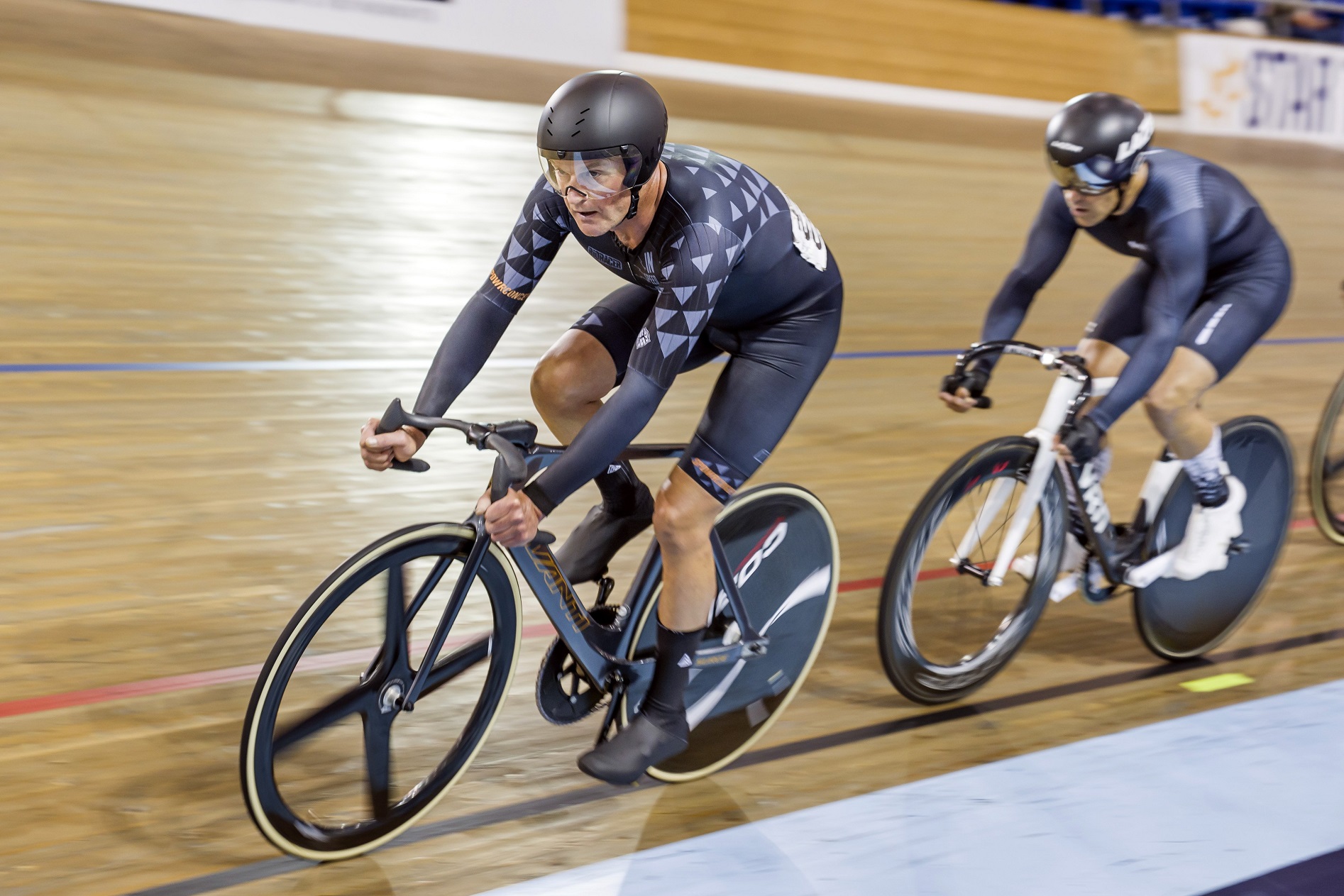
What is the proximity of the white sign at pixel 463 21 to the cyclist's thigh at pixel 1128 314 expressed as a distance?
739 cm

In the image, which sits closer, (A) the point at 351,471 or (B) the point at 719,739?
(B) the point at 719,739

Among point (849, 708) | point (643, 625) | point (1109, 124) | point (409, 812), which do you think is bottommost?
point (849, 708)

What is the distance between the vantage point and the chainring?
7.94 feet

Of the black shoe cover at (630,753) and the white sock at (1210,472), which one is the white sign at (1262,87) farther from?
the black shoe cover at (630,753)

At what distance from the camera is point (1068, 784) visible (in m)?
2.68

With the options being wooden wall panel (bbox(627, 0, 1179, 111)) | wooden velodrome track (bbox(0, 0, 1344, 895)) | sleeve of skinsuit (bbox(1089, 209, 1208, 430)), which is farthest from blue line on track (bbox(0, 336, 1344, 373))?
wooden wall panel (bbox(627, 0, 1179, 111))

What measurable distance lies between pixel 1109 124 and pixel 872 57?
9.42 m

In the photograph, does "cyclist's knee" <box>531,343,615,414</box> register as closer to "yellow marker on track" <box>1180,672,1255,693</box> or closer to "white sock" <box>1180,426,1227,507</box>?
"white sock" <box>1180,426,1227,507</box>

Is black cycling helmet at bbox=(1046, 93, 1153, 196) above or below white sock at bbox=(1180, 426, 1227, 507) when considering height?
above

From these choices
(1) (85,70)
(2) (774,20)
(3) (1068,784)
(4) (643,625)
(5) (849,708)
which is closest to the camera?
(4) (643,625)

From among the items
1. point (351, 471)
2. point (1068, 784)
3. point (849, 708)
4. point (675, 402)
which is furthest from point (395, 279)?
point (1068, 784)

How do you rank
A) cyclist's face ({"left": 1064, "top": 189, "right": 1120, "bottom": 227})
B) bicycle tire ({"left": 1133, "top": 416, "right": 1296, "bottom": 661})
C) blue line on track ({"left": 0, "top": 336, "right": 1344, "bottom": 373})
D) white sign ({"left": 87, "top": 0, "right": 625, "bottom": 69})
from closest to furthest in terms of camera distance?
cyclist's face ({"left": 1064, "top": 189, "right": 1120, "bottom": 227})
bicycle tire ({"left": 1133, "top": 416, "right": 1296, "bottom": 661})
blue line on track ({"left": 0, "top": 336, "right": 1344, "bottom": 373})
white sign ({"left": 87, "top": 0, "right": 625, "bottom": 69})

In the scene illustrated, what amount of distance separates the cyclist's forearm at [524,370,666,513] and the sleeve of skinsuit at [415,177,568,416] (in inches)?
12.4

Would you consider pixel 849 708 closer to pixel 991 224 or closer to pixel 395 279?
pixel 395 279
